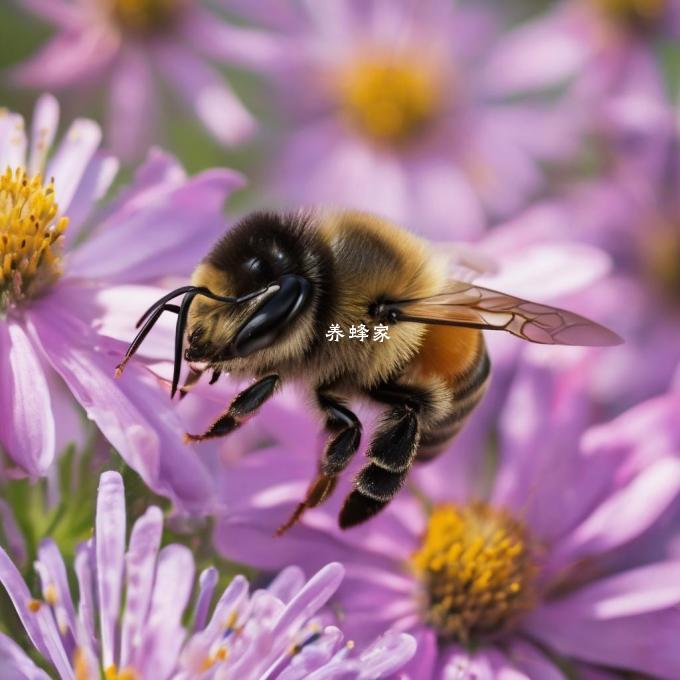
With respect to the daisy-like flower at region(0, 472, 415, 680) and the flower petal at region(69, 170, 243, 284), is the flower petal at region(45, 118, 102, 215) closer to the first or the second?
the flower petal at region(69, 170, 243, 284)

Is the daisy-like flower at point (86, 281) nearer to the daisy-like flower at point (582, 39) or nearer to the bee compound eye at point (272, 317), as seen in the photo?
the bee compound eye at point (272, 317)

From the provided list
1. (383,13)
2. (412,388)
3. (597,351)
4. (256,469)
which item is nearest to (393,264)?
(412,388)

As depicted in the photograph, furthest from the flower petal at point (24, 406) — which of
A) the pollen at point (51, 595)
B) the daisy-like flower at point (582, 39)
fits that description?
the daisy-like flower at point (582, 39)

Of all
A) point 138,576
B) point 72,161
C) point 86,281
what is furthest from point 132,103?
point 138,576

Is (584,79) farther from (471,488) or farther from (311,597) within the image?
(311,597)

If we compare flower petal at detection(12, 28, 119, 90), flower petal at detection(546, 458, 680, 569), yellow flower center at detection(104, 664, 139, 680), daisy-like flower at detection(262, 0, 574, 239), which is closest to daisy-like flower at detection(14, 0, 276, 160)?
flower petal at detection(12, 28, 119, 90)

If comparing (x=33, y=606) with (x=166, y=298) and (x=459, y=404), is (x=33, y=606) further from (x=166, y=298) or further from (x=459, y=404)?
(x=459, y=404)

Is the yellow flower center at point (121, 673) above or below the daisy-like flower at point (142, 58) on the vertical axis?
below
